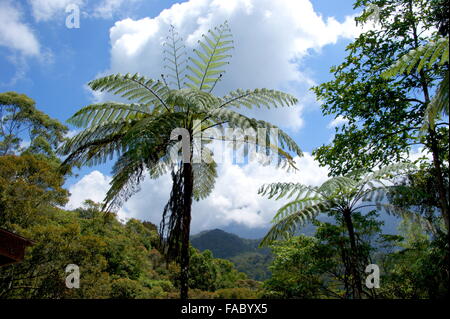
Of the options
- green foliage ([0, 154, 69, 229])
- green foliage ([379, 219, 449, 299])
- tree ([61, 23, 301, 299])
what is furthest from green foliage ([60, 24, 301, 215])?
green foliage ([0, 154, 69, 229])

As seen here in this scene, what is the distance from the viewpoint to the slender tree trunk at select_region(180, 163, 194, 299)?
5082mm

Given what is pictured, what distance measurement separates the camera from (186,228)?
528 centimetres

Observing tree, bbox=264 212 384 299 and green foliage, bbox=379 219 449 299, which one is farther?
tree, bbox=264 212 384 299

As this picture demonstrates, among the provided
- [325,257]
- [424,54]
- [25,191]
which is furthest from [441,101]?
[25,191]

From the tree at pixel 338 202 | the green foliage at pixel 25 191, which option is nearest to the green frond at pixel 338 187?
Result: the tree at pixel 338 202

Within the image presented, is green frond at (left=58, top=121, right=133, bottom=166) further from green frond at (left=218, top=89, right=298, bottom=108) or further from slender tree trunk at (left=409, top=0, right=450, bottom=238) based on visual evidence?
slender tree trunk at (left=409, top=0, right=450, bottom=238)

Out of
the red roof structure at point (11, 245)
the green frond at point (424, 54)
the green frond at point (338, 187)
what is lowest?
the red roof structure at point (11, 245)

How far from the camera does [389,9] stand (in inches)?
360

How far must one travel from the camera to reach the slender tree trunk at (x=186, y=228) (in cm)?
508

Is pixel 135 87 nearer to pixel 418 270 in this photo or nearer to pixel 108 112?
pixel 108 112

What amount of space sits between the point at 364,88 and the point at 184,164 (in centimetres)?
534

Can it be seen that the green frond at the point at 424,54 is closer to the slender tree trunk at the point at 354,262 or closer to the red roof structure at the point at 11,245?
the slender tree trunk at the point at 354,262
